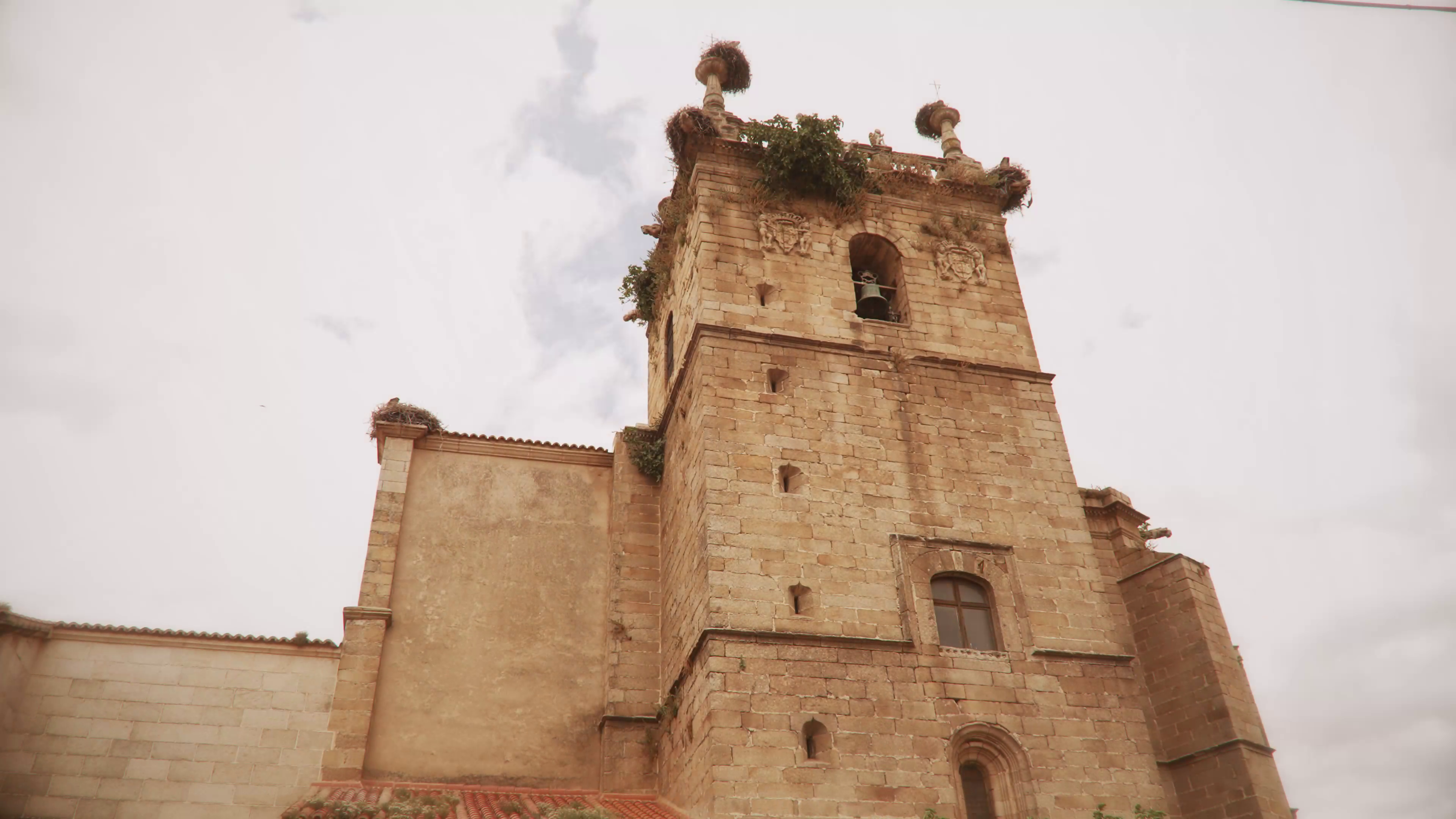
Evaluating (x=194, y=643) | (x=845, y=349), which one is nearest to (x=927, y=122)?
(x=845, y=349)

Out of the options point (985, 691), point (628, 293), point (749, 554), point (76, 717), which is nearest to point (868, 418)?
point (749, 554)

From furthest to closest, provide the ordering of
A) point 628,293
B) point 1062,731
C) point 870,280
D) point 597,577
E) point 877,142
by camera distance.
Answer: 1. point 628,293
2. point 877,142
3. point 870,280
4. point 597,577
5. point 1062,731

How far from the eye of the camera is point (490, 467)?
15.3 meters

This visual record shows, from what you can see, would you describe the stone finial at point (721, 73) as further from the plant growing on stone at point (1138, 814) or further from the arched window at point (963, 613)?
the plant growing on stone at point (1138, 814)

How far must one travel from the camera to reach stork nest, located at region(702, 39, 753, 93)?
18625 millimetres

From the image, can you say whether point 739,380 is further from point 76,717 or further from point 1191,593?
point 76,717

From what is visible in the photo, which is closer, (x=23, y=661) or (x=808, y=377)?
(x=23, y=661)

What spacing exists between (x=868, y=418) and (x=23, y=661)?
10.2 metres

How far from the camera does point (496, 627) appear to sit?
45.6ft

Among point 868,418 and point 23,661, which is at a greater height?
point 868,418

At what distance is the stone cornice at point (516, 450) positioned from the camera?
15328 mm

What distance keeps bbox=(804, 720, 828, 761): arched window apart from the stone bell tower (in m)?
0.03

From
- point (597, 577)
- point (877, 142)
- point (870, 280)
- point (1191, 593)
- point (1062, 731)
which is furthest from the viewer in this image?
point (877, 142)

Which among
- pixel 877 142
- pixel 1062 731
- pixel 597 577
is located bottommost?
pixel 1062 731
